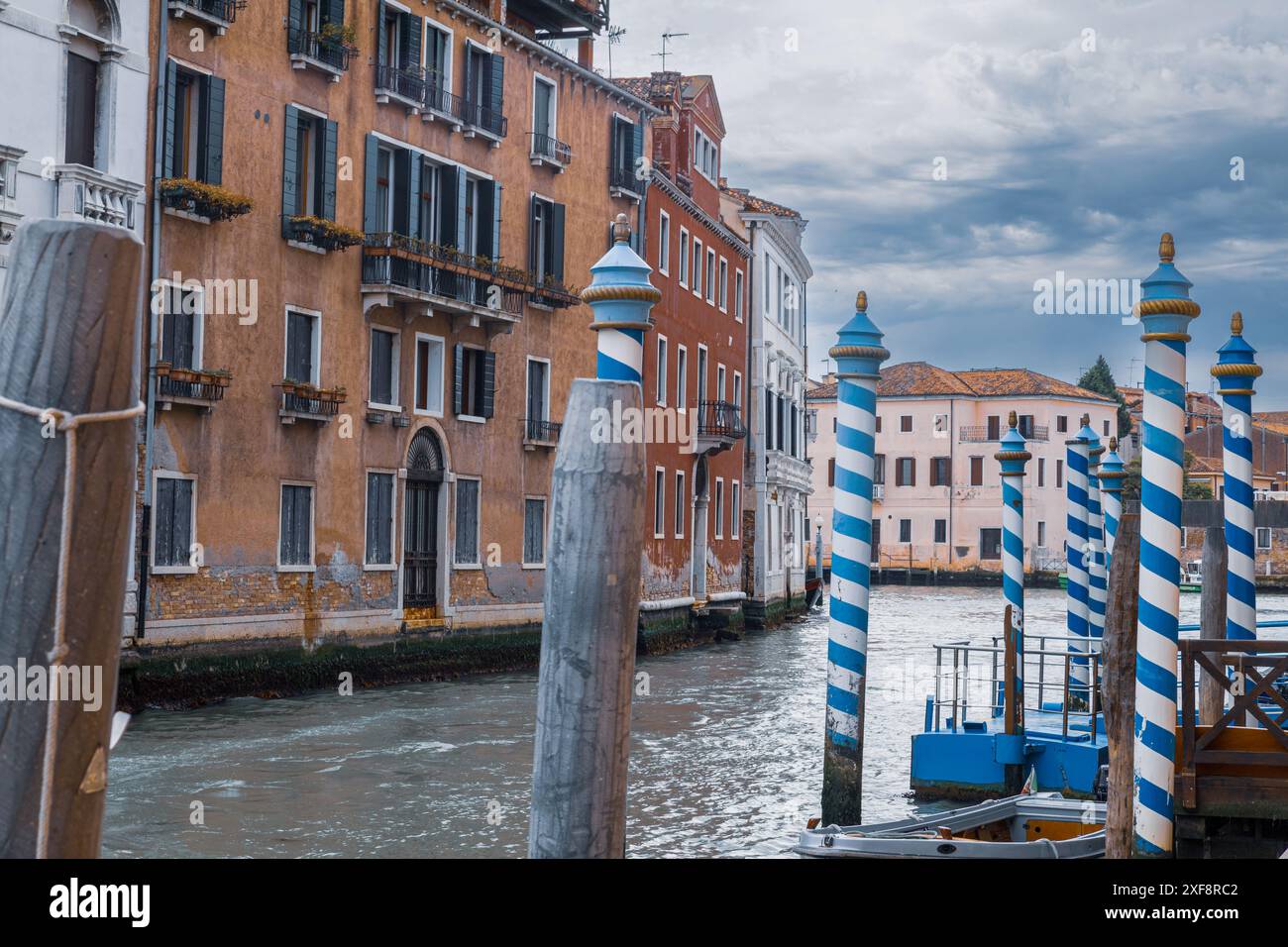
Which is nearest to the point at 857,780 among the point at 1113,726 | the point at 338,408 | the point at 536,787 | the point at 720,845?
the point at 720,845

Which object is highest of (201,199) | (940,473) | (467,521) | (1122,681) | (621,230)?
(201,199)

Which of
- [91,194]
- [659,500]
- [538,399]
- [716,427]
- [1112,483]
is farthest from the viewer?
[716,427]

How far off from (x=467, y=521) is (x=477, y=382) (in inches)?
67.4

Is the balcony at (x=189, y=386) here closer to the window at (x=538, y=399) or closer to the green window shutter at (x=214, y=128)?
the green window shutter at (x=214, y=128)

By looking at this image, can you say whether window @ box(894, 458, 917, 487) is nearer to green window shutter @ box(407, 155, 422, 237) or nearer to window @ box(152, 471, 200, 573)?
green window shutter @ box(407, 155, 422, 237)

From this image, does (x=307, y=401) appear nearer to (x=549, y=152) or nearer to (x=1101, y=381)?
(x=549, y=152)

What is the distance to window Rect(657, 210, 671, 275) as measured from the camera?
24406 mm

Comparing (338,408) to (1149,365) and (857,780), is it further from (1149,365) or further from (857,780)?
(1149,365)

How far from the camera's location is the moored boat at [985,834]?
6.53 m

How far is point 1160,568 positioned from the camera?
621 cm

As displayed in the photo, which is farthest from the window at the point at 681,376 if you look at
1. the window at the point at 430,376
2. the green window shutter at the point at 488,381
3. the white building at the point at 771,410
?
the window at the point at 430,376

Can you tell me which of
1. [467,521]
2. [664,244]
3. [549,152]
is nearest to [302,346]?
[467,521]

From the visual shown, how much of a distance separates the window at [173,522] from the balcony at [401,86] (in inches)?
202

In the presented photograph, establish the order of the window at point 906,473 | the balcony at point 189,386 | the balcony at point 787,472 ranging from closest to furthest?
the balcony at point 189,386, the balcony at point 787,472, the window at point 906,473
